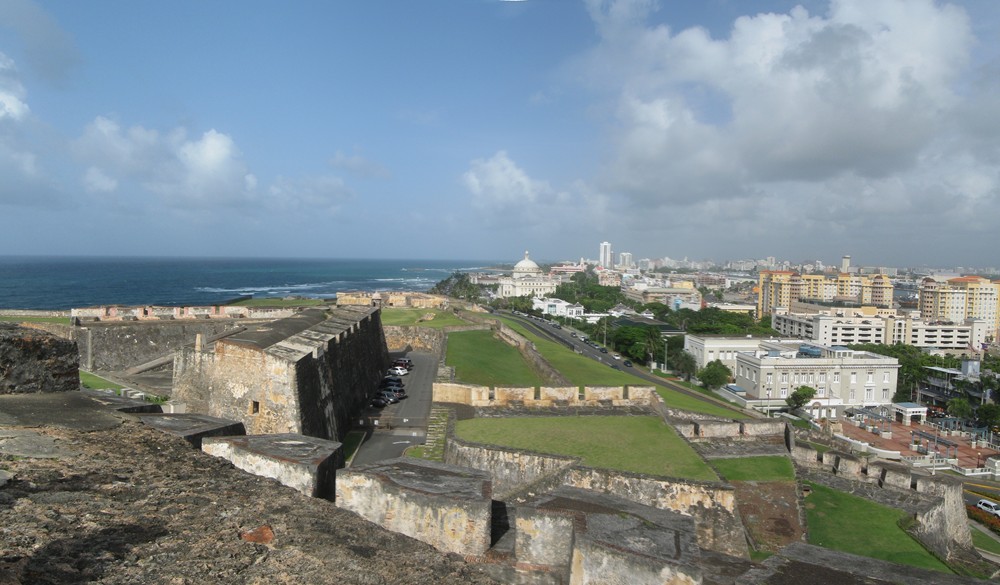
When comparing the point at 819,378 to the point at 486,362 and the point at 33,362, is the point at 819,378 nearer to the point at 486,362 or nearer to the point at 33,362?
the point at 486,362

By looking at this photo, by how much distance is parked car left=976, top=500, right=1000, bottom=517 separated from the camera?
2417 cm

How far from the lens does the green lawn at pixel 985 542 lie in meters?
18.9

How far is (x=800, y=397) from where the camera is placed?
4297cm

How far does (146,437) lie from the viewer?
430 centimetres

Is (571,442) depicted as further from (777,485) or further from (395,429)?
(395,429)

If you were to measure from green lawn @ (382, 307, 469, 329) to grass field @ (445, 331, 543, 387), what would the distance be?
131 inches

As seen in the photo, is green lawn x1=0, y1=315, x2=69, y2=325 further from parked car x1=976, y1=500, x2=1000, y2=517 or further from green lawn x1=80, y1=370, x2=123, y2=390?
parked car x1=976, y1=500, x2=1000, y2=517

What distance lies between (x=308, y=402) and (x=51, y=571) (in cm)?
1088

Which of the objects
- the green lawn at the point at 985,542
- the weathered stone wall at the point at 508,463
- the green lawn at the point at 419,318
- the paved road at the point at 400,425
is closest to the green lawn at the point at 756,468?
the weathered stone wall at the point at 508,463

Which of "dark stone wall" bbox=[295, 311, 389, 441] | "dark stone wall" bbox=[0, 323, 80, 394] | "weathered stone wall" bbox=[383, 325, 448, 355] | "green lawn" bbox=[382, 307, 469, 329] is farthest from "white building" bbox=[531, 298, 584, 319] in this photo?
"dark stone wall" bbox=[0, 323, 80, 394]

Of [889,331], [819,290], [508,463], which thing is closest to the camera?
[508,463]

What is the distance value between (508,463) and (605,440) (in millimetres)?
2244

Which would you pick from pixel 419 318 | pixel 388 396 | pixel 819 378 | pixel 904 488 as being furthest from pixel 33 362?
pixel 819 378

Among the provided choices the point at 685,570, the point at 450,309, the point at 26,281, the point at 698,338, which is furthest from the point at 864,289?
the point at 26,281
